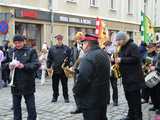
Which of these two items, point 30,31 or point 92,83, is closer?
point 92,83

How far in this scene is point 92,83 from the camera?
23.3 ft

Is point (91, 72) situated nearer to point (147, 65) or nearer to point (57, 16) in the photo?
point (147, 65)

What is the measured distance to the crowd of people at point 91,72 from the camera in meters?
7.09

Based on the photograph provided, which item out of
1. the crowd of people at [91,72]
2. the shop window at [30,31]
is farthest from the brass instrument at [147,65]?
the shop window at [30,31]

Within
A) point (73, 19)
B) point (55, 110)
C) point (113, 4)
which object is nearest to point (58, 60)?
point (55, 110)

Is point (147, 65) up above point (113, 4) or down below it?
below

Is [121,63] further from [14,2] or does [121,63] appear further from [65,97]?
[14,2]

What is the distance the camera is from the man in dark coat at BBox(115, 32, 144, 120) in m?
9.59

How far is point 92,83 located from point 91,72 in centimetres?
18

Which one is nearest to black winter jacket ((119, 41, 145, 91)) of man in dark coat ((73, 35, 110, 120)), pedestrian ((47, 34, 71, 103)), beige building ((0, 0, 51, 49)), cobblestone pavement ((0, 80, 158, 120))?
cobblestone pavement ((0, 80, 158, 120))

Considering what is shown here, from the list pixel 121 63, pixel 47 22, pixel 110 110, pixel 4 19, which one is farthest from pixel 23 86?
pixel 47 22

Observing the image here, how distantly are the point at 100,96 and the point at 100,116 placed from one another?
0.30 m

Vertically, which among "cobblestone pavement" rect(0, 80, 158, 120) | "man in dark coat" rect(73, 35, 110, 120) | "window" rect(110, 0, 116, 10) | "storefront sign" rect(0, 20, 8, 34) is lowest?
"cobblestone pavement" rect(0, 80, 158, 120)

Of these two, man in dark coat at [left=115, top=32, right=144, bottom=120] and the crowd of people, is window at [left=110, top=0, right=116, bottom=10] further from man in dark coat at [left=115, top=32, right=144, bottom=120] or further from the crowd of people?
man in dark coat at [left=115, top=32, right=144, bottom=120]
